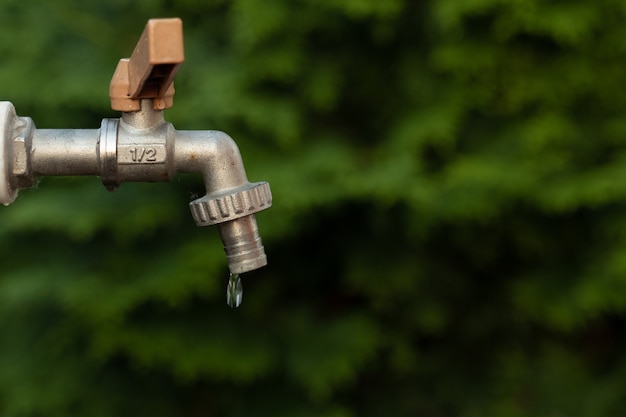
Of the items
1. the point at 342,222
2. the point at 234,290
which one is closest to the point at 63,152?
the point at 234,290

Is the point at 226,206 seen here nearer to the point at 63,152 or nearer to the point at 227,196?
the point at 227,196

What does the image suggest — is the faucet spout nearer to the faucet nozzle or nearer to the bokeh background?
the faucet nozzle

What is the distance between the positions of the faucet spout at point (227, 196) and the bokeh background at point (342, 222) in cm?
139

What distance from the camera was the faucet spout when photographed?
1.17m

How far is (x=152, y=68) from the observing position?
41.9 inches

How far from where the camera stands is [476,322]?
3.16 m

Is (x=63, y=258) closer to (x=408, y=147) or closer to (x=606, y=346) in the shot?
(x=408, y=147)

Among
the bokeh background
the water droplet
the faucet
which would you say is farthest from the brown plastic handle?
the bokeh background

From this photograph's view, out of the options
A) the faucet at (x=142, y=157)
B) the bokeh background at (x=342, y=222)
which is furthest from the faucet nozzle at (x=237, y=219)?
the bokeh background at (x=342, y=222)

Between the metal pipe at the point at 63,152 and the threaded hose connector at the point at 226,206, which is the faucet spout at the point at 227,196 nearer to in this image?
the threaded hose connector at the point at 226,206

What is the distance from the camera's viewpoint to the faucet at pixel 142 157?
1155 mm

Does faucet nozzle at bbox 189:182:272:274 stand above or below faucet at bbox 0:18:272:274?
below

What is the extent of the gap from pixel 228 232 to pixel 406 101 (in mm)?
1826

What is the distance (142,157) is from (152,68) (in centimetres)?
15
